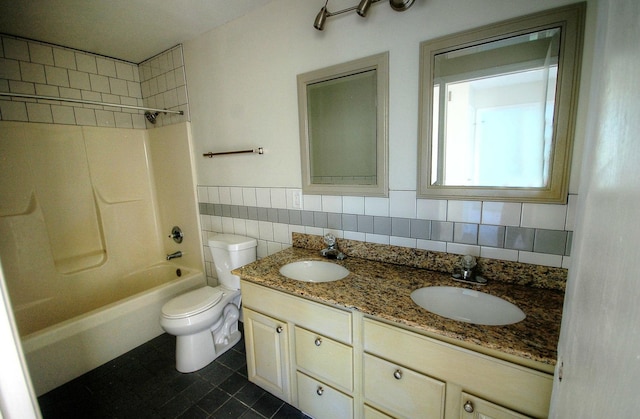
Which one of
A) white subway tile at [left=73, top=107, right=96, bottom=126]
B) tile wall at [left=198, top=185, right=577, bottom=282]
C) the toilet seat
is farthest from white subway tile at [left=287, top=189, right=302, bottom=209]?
white subway tile at [left=73, top=107, right=96, bottom=126]

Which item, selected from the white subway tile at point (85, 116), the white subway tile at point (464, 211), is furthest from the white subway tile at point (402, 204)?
the white subway tile at point (85, 116)

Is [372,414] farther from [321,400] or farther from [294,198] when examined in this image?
[294,198]

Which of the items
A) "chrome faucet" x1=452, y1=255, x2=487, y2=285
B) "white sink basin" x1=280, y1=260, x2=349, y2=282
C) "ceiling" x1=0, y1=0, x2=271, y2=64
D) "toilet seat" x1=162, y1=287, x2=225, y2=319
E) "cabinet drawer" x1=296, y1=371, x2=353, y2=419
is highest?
"ceiling" x1=0, y1=0, x2=271, y2=64

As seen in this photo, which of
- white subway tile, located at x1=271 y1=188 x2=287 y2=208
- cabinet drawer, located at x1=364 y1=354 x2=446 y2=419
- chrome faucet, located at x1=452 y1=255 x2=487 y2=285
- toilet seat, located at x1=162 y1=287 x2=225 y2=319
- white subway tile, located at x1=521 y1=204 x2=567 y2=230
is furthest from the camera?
white subway tile, located at x1=271 y1=188 x2=287 y2=208

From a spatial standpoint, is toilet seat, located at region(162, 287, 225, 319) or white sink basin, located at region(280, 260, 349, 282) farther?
toilet seat, located at region(162, 287, 225, 319)

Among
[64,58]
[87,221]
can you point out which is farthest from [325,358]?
[64,58]

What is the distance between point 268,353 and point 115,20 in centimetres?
235

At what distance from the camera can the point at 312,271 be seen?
1527mm

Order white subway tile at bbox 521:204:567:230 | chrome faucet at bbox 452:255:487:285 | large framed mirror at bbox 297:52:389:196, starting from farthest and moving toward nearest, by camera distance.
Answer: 1. large framed mirror at bbox 297:52:389:196
2. chrome faucet at bbox 452:255:487:285
3. white subway tile at bbox 521:204:567:230

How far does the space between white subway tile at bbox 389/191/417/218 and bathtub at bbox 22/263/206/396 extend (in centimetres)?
185

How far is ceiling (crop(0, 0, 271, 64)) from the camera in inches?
62.1

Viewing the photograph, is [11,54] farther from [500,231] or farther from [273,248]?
[500,231]

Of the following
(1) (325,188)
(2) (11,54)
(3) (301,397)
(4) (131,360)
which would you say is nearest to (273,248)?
(1) (325,188)

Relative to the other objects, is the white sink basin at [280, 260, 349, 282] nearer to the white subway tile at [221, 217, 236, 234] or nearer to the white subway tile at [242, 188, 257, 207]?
the white subway tile at [242, 188, 257, 207]
